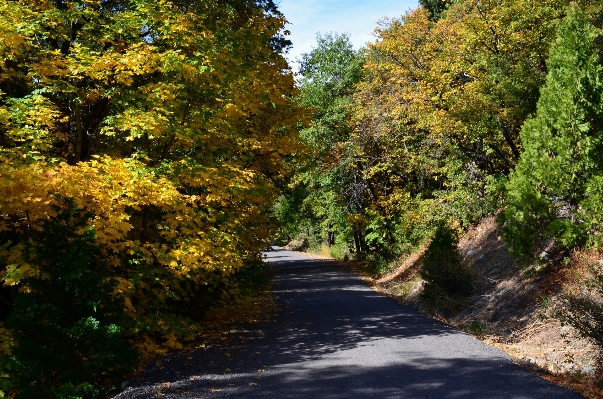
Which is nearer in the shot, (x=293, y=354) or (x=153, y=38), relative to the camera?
(x=293, y=354)

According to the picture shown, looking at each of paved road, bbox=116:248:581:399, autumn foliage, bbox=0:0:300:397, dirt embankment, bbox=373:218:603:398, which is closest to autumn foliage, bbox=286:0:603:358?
dirt embankment, bbox=373:218:603:398

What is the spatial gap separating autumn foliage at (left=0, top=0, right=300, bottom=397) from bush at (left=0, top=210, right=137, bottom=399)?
0.15ft

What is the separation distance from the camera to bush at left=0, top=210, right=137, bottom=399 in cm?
577

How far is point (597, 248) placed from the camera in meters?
9.04

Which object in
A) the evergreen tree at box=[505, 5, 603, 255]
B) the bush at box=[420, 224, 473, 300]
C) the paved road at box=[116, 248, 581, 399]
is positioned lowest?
the paved road at box=[116, 248, 581, 399]

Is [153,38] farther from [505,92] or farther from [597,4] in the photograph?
[597,4]

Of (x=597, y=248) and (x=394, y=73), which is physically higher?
(x=394, y=73)

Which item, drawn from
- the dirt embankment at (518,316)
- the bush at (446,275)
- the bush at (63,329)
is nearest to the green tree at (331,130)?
the dirt embankment at (518,316)

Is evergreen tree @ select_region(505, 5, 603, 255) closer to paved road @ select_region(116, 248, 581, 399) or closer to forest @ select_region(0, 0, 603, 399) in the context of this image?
forest @ select_region(0, 0, 603, 399)

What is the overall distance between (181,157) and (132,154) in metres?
1.18

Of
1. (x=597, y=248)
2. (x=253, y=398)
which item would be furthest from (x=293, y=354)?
(x=597, y=248)

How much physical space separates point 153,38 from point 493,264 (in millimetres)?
10830

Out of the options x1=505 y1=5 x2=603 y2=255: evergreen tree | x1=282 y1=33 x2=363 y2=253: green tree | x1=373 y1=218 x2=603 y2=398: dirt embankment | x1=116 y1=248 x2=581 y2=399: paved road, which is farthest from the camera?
x1=282 y1=33 x2=363 y2=253: green tree

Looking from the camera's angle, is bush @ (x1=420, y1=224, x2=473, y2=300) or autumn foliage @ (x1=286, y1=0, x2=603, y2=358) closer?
autumn foliage @ (x1=286, y1=0, x2=603, y2=358)
